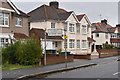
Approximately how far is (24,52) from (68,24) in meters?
23.9

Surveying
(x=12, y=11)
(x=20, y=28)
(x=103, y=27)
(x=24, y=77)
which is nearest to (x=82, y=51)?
(x=20, y=28)

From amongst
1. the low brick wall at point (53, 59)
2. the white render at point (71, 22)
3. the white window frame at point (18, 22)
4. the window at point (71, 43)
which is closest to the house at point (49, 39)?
the white render at point (71, 22)

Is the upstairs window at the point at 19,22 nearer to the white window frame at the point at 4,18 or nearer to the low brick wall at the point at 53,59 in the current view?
the white window frame at the point at 4,18

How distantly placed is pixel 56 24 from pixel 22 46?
73.9 feet

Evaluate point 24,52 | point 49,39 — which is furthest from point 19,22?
point 24,52

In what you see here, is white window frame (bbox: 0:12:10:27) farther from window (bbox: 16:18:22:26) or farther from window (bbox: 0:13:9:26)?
window (bbox: 16:18:22:26)

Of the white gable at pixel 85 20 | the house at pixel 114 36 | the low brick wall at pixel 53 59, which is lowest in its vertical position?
the low brick wall at pixel 53 59

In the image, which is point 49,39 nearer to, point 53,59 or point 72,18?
point 72,18

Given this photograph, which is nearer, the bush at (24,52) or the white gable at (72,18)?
the bush at (24,52)

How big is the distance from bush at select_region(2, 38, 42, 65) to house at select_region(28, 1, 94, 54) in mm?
18735

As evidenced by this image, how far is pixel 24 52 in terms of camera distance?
85.3ft

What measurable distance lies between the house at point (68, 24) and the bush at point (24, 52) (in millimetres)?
18735

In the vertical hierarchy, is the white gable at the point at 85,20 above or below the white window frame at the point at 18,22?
above

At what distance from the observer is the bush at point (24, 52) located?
26078 millimetres
